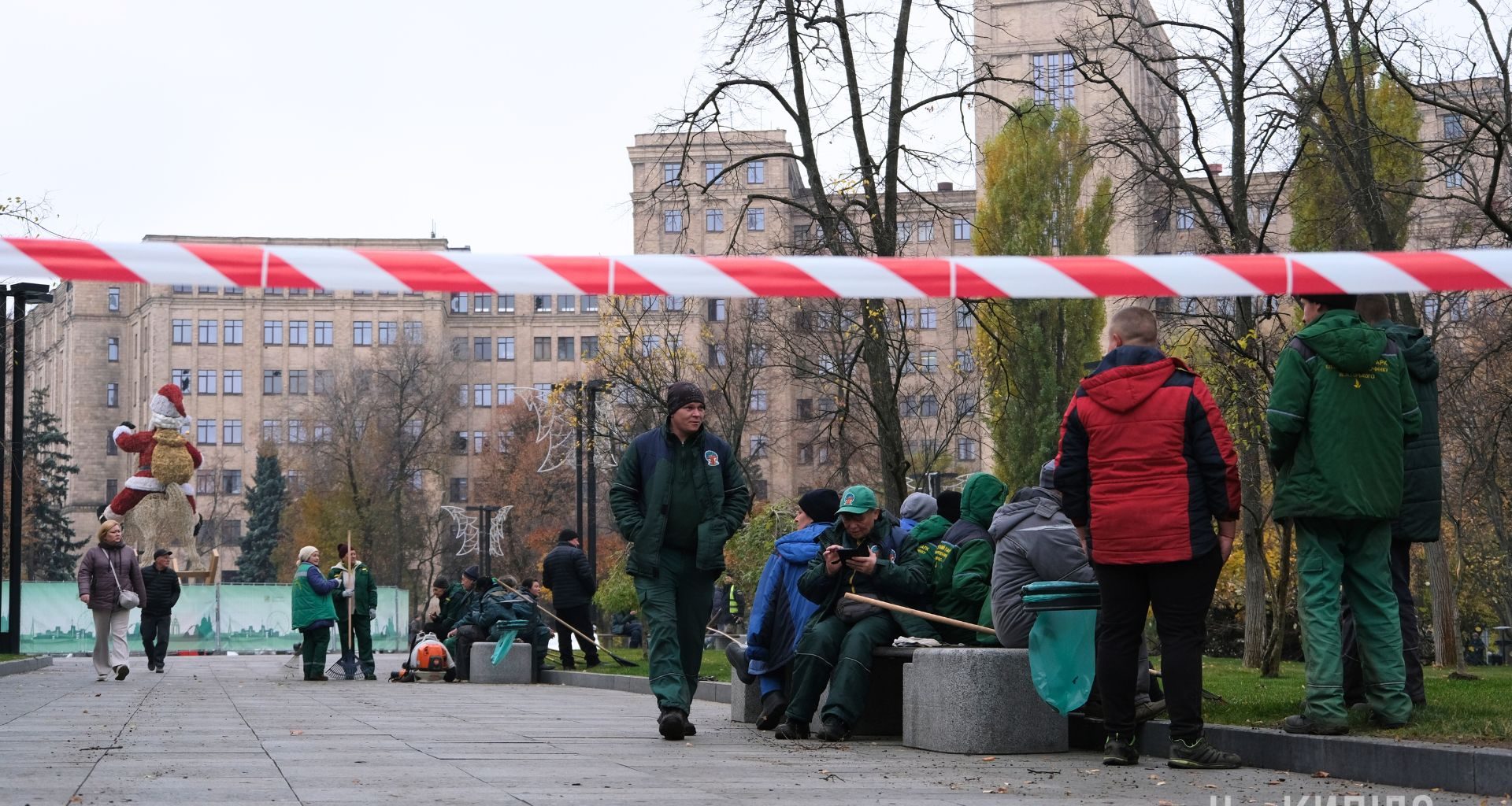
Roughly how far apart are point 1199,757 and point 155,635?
73.7ft

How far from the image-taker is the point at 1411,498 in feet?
27.1

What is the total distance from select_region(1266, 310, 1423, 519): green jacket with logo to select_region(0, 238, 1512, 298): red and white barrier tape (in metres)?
1.51

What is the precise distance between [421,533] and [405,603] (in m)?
39.2

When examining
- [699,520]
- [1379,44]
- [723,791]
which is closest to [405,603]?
[1379,44]

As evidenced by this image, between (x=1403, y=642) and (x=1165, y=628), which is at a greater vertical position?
→ (x=1165, y=628)

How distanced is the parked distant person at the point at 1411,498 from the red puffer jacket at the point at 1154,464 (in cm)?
92

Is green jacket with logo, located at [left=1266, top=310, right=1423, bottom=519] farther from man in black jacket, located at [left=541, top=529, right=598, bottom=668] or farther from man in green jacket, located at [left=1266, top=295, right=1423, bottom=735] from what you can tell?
man in black jacket, located at [left=541, top=529, right=598, bottom=668]

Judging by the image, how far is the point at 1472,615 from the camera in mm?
45062

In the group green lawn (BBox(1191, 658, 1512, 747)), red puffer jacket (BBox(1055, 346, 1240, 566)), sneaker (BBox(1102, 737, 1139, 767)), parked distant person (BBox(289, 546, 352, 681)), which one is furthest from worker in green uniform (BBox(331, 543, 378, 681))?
red puffer jacket (BBox(1055, 346, 1240, 566))

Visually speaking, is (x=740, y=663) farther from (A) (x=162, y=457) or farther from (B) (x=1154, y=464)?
(A) (x=162, y=457)

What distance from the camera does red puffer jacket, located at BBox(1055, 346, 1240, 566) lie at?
774cm

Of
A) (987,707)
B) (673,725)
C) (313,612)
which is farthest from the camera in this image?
(313,612)

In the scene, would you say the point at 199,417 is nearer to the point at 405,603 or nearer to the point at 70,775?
the point at 405,603

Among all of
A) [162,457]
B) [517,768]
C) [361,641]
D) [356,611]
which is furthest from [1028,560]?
[162,457]
